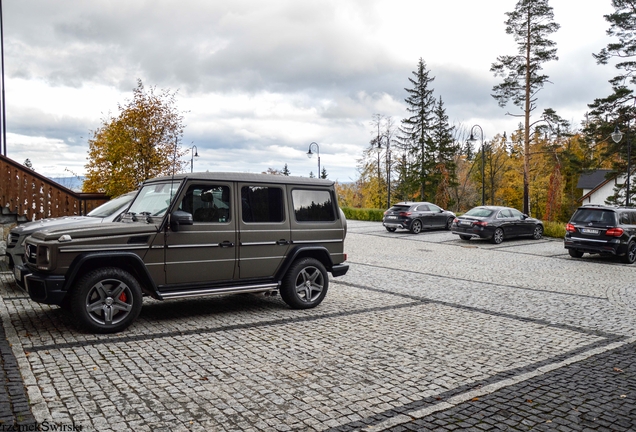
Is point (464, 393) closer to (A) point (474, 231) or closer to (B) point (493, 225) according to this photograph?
(A) point (474, 231)

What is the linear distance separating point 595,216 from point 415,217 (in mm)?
10850

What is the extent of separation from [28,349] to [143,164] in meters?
16.9

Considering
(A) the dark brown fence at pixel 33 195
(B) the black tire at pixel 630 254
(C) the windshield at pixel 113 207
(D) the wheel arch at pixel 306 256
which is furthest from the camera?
(B) the black tire at pixel 630 254

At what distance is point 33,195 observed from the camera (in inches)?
569

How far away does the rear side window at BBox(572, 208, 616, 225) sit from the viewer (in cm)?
1725

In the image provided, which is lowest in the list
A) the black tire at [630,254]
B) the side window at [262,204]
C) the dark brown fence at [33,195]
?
the black tire at [630,254]

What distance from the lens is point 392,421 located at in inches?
166

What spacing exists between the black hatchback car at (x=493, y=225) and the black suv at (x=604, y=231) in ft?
16.3

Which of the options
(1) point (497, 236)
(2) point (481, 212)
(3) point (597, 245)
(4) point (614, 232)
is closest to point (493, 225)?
(1) point (497, 236)

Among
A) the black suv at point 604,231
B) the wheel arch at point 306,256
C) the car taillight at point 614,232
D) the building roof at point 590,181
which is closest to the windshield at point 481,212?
the black suv at point 604,231

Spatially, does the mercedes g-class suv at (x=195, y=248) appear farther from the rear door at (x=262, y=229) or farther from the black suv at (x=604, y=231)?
the black suv at (x=604, y=231)

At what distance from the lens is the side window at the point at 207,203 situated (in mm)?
7320

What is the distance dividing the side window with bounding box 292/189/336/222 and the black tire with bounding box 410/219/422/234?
19319mm

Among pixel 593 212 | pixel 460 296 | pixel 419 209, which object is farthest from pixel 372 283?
pixel 419 209
